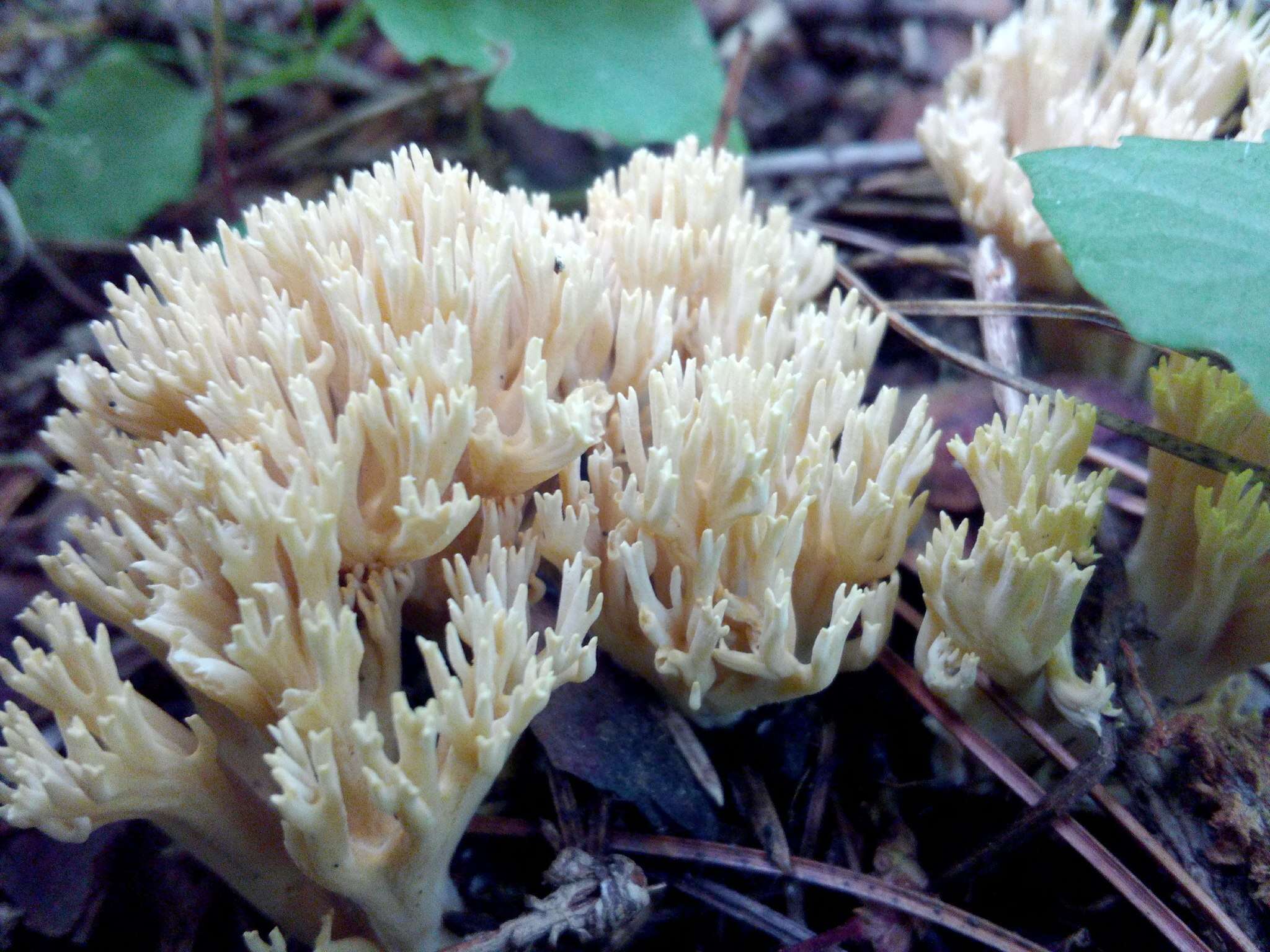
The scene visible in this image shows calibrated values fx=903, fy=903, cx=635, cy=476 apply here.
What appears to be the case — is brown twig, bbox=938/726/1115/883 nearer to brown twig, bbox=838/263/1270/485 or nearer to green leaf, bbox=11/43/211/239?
brown twig, bbox=838/263/1270/485

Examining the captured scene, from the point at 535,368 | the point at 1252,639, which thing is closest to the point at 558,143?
the point at 535,368

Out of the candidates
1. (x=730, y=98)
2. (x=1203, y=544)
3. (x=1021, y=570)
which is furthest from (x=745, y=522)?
(x=730, y=98)

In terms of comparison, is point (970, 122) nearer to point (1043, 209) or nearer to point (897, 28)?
point (1043, 209)

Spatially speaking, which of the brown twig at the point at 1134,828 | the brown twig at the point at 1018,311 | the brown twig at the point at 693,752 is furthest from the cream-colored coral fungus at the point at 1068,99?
the brown twig at the point at 693,752

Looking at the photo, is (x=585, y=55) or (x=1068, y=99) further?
(x=585, y=55)

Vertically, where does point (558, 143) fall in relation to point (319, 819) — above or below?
above

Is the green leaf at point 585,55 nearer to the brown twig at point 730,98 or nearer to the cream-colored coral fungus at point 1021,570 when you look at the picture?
the brown twig at point 730,98

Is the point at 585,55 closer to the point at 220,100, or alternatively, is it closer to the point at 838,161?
the point at 838,161
